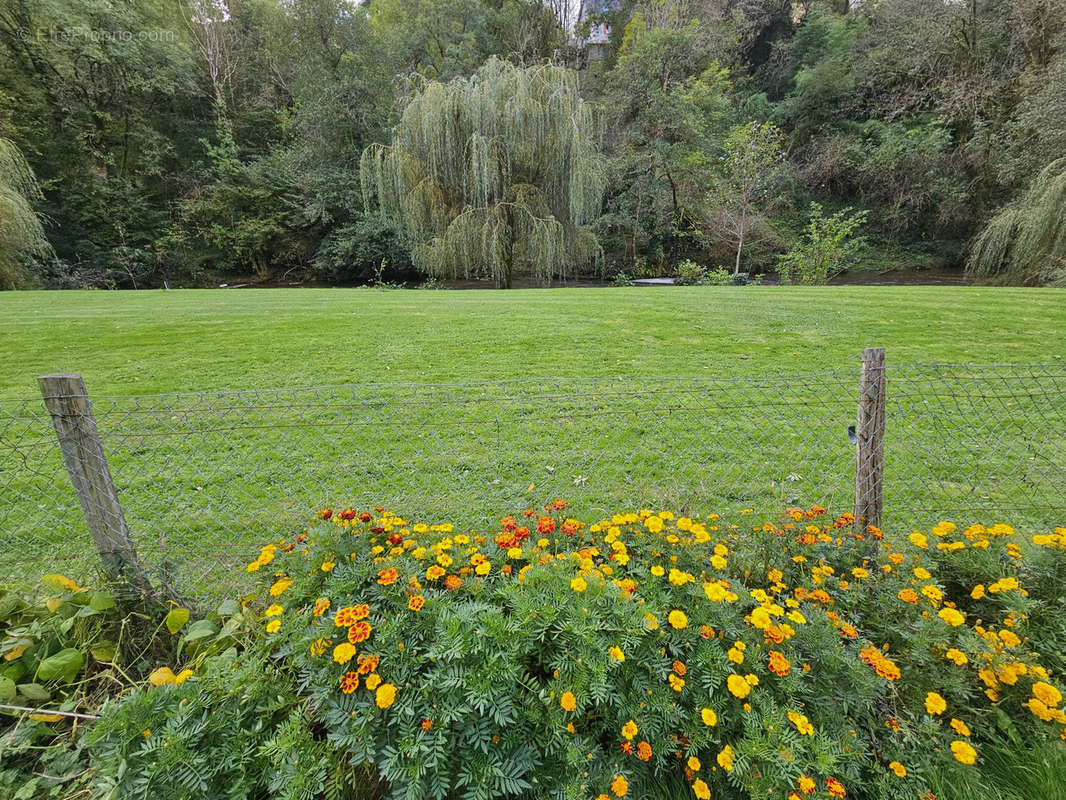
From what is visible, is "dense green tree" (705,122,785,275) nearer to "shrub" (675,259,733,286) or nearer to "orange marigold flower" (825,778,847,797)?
"shrub" (675,259,733,286)

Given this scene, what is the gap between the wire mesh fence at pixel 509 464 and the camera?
94.3 inches

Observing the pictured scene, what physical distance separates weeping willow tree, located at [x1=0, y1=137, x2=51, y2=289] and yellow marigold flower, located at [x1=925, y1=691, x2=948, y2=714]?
45.6 ft

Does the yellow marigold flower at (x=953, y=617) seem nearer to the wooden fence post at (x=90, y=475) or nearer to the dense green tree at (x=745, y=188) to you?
the wooden fence post at (x=90, y=475)

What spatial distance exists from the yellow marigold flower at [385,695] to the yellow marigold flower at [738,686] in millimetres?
783

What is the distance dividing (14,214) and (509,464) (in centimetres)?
1196

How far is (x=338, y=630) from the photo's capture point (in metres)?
1.20

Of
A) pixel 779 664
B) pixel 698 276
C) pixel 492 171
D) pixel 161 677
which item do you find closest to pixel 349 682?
pixel 161 677

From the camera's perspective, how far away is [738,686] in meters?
1.10

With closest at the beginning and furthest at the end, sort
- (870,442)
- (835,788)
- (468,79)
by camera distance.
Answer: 1. (835,788)
2. (870,442)
3. (468,79)

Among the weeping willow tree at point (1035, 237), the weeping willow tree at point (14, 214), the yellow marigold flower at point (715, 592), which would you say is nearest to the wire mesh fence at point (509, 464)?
the yellow marigold flower at point (715, 592)

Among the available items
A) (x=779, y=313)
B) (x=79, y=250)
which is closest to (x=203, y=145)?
(x=79, y=250)

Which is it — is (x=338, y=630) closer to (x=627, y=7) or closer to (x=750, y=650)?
(x=750, y=650)

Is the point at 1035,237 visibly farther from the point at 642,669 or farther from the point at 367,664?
the point at 367,664

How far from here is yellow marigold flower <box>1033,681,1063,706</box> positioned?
45.7 inches
